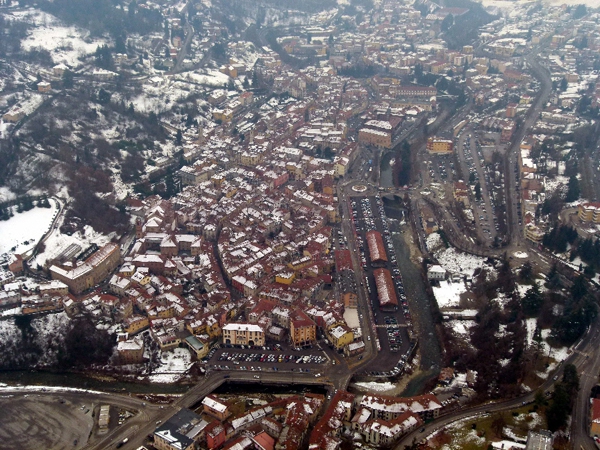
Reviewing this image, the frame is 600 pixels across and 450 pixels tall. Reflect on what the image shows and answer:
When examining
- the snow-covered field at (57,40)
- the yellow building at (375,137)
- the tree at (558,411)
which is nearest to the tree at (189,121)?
the snow-covered field at (57,40)

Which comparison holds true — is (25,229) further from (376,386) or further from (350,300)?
(376,386)

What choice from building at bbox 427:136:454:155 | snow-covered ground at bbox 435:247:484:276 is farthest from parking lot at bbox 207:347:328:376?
building at bbox 427:136:454:155

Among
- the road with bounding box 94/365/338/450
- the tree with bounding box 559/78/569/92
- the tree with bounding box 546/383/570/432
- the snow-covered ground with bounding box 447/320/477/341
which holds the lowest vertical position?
the road with bounding box 94/365/338/450

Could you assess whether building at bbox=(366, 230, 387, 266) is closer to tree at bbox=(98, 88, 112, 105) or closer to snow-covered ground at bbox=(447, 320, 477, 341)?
snow-covered ground at bbox=(447, 320, 477, 341)

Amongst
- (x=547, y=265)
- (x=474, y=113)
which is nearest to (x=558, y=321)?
(x=547, y=265)

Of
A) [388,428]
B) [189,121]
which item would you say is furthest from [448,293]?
[189,121]

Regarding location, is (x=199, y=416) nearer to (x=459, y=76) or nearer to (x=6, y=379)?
(x=6, y=379)
